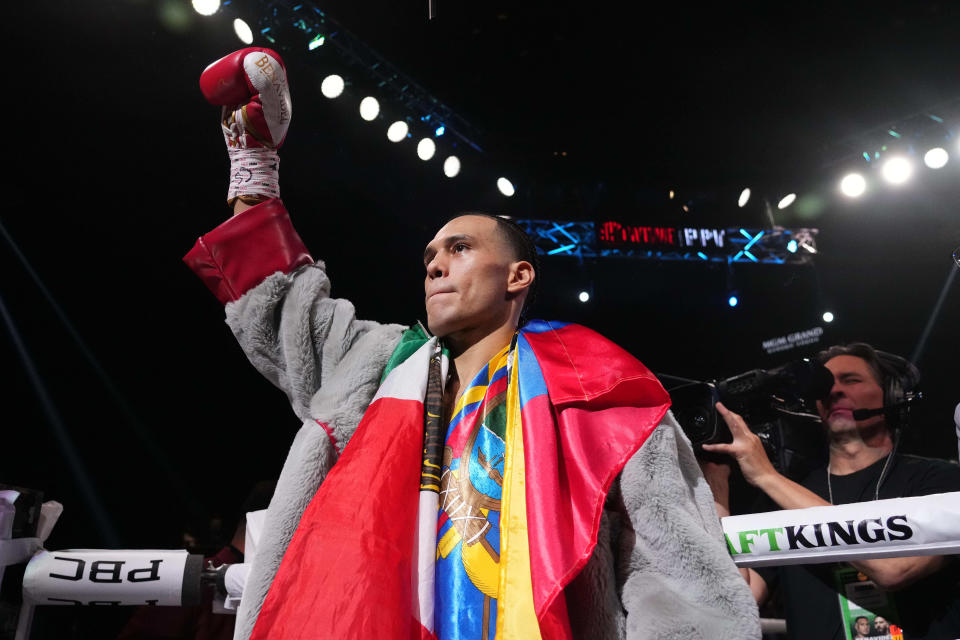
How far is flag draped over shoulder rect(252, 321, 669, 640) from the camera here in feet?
2.98

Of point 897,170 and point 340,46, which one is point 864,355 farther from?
point 897,170

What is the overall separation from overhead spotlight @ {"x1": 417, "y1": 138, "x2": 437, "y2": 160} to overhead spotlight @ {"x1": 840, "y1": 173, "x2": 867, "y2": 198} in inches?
182

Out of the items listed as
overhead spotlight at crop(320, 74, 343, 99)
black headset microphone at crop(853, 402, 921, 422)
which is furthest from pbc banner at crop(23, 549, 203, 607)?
overhead spotlight at crop(320, 74, 343, 99)

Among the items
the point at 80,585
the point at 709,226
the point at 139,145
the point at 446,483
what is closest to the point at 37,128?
the point at 139,145

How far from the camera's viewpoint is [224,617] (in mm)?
2611

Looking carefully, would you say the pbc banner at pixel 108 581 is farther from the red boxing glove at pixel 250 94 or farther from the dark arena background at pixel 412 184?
the dark arena background at pixel 412 184

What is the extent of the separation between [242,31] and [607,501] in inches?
151

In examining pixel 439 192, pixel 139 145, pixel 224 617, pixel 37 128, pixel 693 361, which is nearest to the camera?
pixel 224 617

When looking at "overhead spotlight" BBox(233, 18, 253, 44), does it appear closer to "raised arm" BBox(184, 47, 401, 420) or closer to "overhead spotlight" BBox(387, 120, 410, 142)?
"overhead spotlight" BBox(387, 120, 410, 142)

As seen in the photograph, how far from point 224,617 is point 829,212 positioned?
307 inches

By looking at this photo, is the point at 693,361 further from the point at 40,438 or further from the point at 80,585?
the point at 80,585

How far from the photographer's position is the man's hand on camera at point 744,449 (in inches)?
77.4

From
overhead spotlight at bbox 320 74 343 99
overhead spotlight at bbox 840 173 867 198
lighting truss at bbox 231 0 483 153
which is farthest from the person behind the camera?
overhead spotlight at bbox 840 173 867 198

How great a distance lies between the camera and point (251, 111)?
56.4 inches
